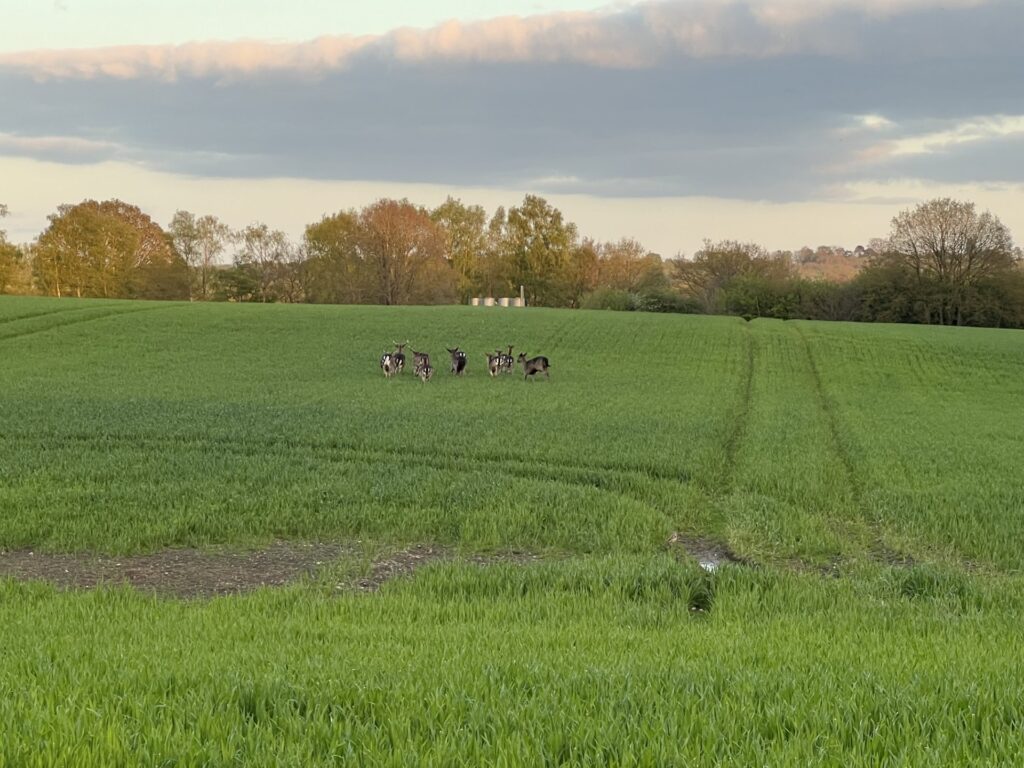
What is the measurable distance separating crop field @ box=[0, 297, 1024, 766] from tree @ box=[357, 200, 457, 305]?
69.1 meters

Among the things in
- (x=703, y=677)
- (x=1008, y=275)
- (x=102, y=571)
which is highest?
(x=1008, y=275)

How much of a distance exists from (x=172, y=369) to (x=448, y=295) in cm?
6766

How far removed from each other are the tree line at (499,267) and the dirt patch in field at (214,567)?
83845 millimetres

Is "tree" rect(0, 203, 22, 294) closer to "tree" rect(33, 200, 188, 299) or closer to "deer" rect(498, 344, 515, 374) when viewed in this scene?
"tree" rect(33, 200, 188, 299)

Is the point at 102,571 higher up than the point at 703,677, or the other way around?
the point at 703,677

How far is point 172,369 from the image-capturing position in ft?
120

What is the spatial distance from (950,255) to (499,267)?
57.1 meters

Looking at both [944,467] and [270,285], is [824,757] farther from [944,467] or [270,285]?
[270,285]

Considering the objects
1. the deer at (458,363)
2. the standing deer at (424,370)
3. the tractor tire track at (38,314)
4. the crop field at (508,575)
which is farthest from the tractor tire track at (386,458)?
the tractor tire track at (38,314)

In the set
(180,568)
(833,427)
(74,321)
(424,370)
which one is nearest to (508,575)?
(180,568)

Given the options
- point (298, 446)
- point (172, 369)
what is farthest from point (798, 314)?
point (298, 446)

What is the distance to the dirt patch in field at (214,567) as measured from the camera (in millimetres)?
10406

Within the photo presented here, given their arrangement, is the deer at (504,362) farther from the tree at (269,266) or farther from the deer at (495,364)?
the tree at (269,266)

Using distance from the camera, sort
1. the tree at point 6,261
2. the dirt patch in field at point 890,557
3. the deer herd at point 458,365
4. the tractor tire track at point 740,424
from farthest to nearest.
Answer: the tree at point 6,261
the deer herd at point 458,365
the tractor tire track at point 740,424
the dirt patch in field at point 890,557
